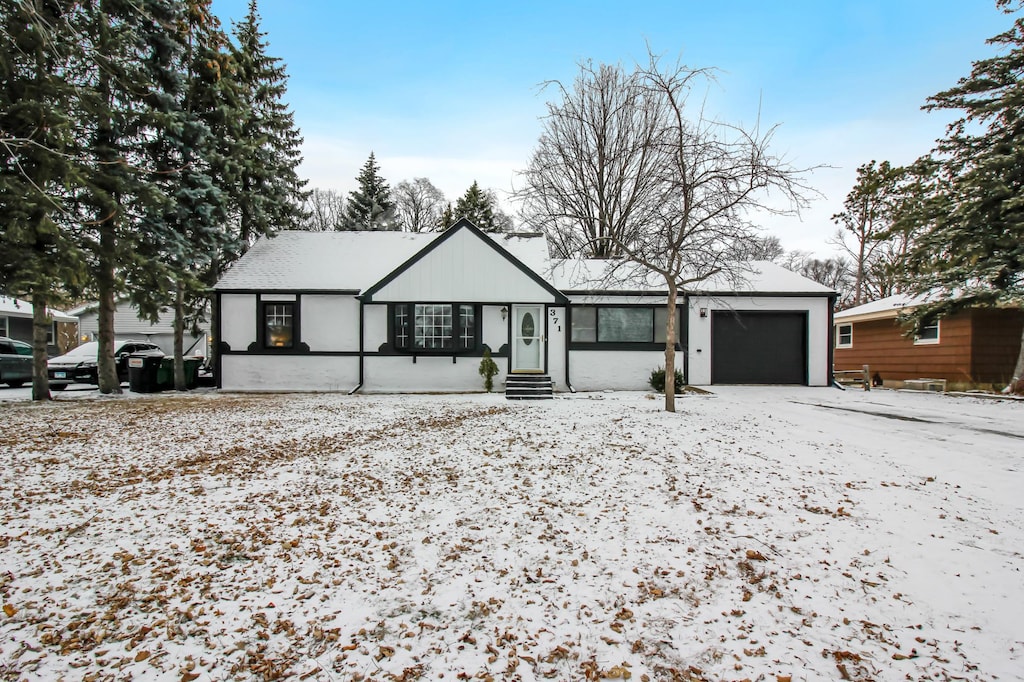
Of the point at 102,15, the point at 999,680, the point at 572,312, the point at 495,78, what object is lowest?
the point at 999,680

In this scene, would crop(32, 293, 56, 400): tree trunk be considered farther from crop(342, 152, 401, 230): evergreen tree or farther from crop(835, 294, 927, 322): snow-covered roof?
crop(835, 294, 927, 322): snow-covered roof

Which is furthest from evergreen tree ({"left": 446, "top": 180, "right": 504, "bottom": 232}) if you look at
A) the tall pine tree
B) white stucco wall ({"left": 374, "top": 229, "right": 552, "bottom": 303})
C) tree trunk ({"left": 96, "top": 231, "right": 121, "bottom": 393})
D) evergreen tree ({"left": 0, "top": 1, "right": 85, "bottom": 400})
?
evergreen tree ({"left": 0, "top": 1, "right": 85, "bottom": 400})

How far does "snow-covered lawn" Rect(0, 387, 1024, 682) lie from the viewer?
2.47 m

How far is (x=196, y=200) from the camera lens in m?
13.3

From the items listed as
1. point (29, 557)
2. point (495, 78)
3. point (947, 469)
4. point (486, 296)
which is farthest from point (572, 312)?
point (29, 557)

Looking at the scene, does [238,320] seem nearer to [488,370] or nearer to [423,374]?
[423,374]

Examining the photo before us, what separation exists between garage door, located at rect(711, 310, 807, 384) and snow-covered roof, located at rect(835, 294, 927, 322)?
354cm

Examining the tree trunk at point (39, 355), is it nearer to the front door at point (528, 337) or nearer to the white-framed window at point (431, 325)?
the white-framed window at point (431, 325)

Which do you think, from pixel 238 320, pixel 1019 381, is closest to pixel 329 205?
pixel 238 320

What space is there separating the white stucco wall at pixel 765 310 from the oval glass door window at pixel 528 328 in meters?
4.81

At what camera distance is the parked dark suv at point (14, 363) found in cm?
1581

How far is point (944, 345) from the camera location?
15383mm

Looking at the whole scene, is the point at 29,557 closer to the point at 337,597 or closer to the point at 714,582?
the point at 337,597

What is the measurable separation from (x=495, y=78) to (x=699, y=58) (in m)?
4.72
